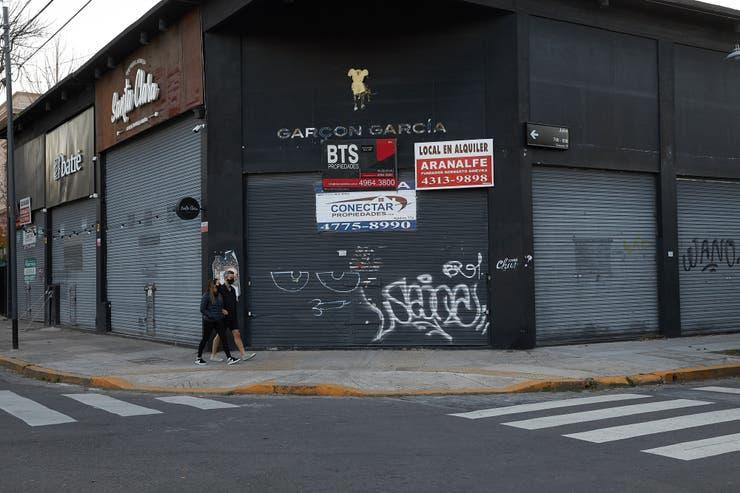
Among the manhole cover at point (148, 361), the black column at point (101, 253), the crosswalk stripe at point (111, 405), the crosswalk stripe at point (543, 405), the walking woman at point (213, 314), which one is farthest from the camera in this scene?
the black column at point (101, 253)

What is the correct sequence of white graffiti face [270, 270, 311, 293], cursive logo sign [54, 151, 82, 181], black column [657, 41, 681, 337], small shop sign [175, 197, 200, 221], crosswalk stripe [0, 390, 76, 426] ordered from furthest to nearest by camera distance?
cursive logo sign [54, 151, 82, 181], black column [657, 41, 681, 337], small shop sign [175, 197, 200, 221], white graffiti face [270, 270, 311, 293], crosswalk stripe [0, 390, 76, 426]

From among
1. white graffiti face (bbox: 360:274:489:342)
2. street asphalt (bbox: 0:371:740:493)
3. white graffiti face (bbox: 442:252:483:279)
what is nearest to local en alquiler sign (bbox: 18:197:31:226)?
white graffiti face (bbox: 360:274:489:342)

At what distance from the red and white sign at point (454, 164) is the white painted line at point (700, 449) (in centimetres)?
883

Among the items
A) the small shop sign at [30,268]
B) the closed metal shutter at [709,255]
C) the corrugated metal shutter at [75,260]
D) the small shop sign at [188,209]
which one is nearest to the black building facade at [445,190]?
the small shop sign at [188,209]

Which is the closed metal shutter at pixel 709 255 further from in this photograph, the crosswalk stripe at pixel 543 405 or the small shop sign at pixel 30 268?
the small shop sign at pixel 30 268

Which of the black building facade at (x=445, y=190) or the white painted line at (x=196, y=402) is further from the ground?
the black building facade at (x=445, y=190)

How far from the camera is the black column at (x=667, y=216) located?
1722 centimetres

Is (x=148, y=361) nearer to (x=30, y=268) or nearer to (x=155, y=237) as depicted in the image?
(x=155, y=237)

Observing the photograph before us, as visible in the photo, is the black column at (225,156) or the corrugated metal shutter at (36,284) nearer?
the black column at (225,156)

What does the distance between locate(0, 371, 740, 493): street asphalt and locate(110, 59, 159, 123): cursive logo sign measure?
10.3 meters

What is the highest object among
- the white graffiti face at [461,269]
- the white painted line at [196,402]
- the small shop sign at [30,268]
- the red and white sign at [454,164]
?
the red and white sign at [454,164]

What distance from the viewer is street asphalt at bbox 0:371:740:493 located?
592 centimetres

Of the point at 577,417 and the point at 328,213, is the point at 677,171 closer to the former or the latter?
the point at 328,213

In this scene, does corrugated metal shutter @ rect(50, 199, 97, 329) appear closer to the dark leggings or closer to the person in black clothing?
the person in black clothing
